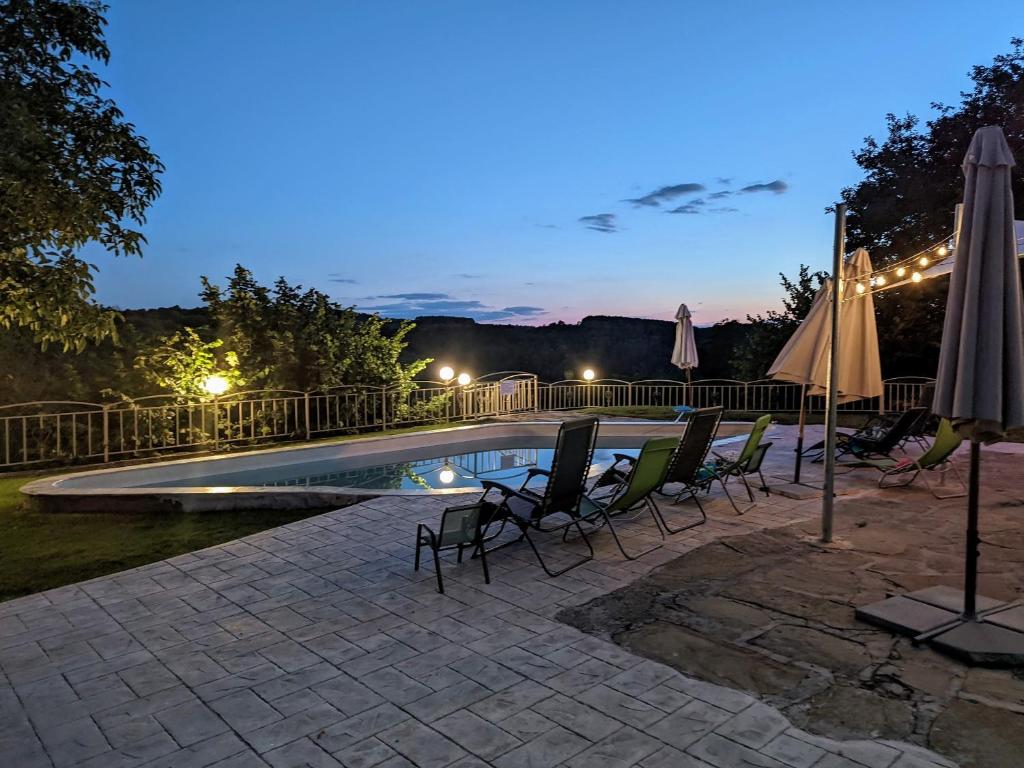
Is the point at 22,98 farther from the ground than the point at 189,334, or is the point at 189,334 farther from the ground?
the point at 22,98

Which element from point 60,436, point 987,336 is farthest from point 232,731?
point 60,436

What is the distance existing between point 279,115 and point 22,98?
1042 cm

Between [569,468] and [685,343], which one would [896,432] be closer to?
[569,468]

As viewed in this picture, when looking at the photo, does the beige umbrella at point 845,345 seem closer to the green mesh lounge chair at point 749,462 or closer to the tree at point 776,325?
the green mesh lounge chair at point 749,462

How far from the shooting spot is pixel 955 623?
348cm

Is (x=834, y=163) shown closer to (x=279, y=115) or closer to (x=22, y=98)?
(x=279, y=115)

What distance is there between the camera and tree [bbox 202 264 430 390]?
12.4 metres

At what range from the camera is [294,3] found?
10.6m

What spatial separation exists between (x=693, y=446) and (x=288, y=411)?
8.73 meters

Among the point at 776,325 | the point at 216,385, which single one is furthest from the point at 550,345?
the point at 216,385

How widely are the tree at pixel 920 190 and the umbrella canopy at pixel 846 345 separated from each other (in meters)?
10.4

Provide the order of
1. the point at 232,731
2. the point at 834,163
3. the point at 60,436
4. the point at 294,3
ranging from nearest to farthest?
the point at 232,731, the point at 60,436, the point at 294,3, the point at 834,163

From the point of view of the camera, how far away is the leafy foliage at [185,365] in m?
11.1

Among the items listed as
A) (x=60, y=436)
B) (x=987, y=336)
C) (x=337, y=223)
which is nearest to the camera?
(x=987, y=336)
